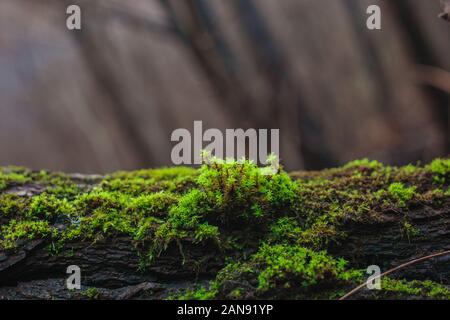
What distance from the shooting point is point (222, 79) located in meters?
6.54

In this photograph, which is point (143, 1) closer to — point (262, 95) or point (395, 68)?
point (262, 95)

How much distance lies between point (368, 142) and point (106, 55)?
678 cm

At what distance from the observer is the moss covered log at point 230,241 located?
1883 millimetres

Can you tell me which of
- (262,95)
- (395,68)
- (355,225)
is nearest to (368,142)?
(395,68)

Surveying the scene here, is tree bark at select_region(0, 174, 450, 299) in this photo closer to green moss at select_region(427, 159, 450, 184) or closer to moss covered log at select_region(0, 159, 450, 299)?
moss covered log at select_region(0, 159, 450, 299)

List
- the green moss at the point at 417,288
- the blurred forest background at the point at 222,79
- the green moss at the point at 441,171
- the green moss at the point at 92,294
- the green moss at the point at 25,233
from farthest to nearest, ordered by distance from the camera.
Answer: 1. the blurred forest background at the point at 222,79
2. the green moss at the point at 441,171
3. the green moss at the point at 25,233
4. the green moss at the point at 92,294
5. the green moss at the point at 417,288

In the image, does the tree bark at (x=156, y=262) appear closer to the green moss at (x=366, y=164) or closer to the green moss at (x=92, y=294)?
the green moss at (x=92, y=294)

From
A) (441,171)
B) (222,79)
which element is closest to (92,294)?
(441,171)

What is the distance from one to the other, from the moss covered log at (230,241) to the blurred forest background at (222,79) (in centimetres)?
437

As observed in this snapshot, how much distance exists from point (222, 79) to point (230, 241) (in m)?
4.80

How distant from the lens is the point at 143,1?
435 inches

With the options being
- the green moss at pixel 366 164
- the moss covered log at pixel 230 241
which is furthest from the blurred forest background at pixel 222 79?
the moss covered log at pixel 230 241

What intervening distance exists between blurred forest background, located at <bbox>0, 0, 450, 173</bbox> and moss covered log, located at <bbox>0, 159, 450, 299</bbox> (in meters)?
4.37

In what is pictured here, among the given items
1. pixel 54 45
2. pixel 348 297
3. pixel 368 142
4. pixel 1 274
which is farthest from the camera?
pixel 54 45
